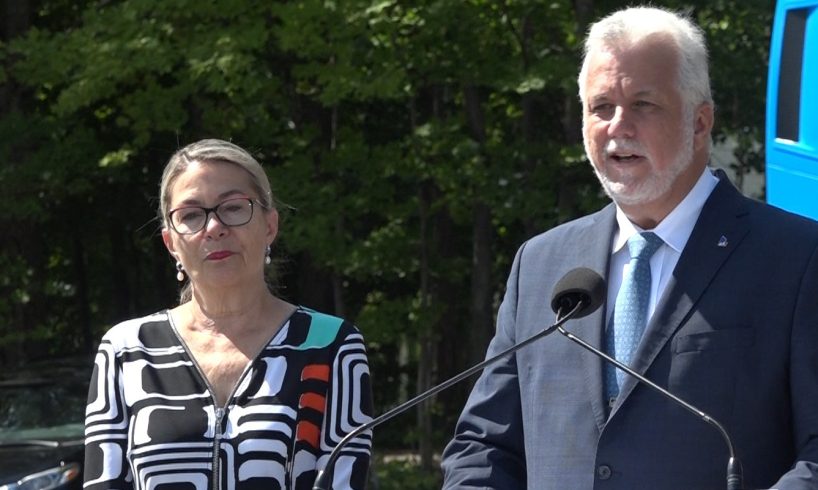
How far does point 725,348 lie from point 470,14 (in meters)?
10.9

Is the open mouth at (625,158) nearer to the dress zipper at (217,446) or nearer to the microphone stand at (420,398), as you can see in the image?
the microphone stand at (420,398)

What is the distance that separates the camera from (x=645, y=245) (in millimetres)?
3418

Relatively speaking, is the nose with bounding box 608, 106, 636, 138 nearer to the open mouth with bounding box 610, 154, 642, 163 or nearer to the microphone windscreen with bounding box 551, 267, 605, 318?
the open mouth with bounding box 610, 154, 642, 163

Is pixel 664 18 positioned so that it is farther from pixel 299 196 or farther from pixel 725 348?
pixel 299 196

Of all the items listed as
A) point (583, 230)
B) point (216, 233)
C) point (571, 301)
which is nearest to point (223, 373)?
point (216, 233)

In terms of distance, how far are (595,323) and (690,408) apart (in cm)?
44

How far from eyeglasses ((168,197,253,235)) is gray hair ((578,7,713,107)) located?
1.09 m

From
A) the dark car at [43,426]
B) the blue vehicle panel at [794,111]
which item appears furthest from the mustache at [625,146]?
the dark car at [43,426]

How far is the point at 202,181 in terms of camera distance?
13.4 ft

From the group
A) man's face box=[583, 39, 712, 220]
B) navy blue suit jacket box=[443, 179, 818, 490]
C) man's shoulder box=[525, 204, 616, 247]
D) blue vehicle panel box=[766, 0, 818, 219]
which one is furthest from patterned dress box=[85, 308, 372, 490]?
blue vehicle panel box=[766, 0, 818, 219]

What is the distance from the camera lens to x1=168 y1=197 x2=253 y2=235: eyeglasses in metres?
4.06

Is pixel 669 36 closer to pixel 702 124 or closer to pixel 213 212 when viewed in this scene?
pixel 702 124

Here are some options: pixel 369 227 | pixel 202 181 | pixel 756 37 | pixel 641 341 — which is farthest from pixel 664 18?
pixel 369 227

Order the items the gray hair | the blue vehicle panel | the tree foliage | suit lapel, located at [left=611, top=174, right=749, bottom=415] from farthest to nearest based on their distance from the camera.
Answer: the tree foliage < the blue vehicle panel < the gray hair < suit lapel, located at [left=611, top=174, right=749, bottom=415]
